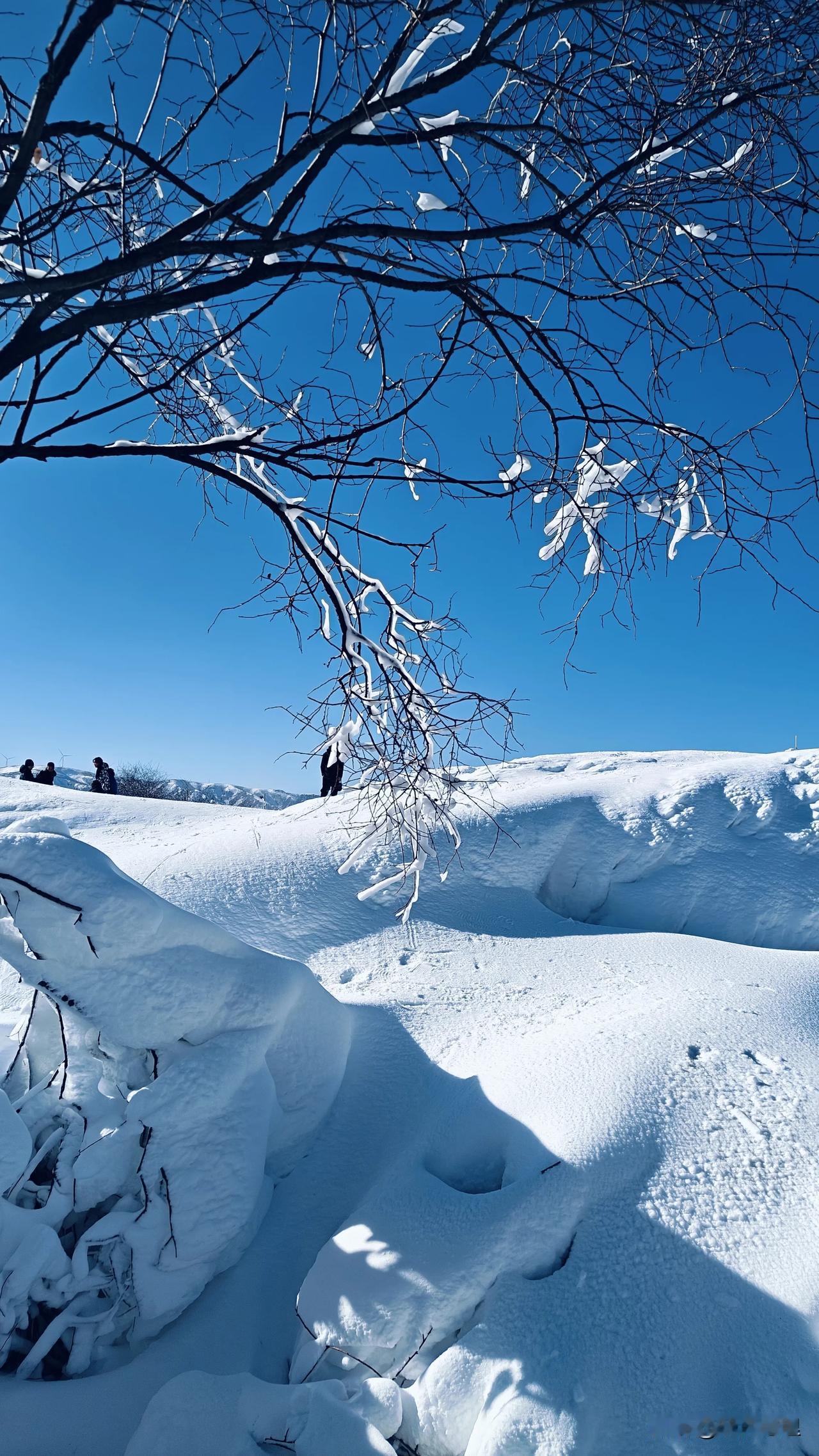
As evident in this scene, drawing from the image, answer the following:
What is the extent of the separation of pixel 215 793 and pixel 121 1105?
65.1 ft

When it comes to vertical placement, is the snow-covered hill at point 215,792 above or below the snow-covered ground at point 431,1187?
above

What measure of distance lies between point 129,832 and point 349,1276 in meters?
4.23

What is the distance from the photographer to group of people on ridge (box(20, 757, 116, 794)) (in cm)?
1182

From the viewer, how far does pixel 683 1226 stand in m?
2.08

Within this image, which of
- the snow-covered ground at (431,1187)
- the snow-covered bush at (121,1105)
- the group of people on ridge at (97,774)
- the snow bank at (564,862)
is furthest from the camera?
the group of people on ridge at (97,774)

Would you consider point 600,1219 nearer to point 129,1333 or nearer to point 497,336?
point 129,1333

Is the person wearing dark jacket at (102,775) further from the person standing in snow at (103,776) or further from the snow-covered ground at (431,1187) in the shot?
the snow-covered ground at (431,1187)

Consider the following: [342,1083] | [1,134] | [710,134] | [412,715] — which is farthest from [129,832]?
[710,134]

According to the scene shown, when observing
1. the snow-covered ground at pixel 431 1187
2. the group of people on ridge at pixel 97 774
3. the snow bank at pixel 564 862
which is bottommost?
the snow-covered ground at pixel 431 1187

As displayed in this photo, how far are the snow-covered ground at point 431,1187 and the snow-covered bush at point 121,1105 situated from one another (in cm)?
1

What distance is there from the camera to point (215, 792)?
21.8m

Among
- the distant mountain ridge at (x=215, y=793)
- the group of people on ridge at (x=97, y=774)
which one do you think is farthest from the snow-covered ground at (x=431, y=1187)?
the distant mountain ridge at (x=215, y=793)

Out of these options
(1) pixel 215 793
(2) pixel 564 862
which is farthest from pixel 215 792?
(2) pixel 564 862

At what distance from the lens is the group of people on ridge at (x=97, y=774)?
11.8m
